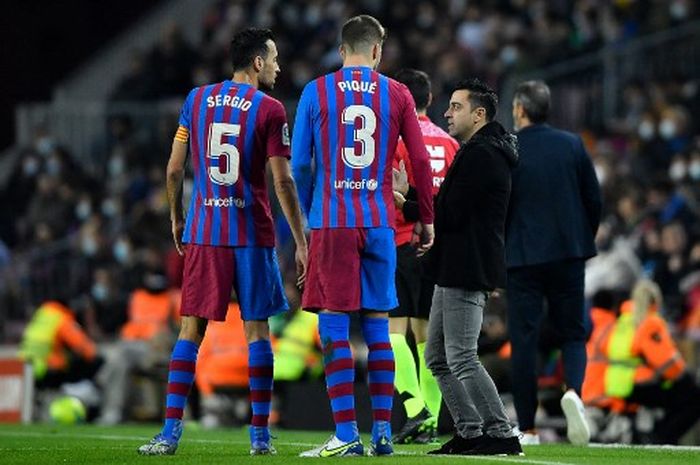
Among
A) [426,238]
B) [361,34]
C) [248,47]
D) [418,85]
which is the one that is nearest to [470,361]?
[426,238]

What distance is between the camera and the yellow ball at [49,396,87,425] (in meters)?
18.5

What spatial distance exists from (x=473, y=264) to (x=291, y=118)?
1310cm

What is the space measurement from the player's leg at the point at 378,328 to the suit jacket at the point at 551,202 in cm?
232

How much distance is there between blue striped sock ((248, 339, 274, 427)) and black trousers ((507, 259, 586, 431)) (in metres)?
2.27

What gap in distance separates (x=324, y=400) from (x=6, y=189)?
36.5ft

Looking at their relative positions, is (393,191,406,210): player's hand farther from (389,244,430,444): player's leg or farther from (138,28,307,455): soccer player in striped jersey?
(389,244,430,444): player's leg

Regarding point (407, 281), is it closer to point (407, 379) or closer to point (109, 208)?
→ point (407, 379)

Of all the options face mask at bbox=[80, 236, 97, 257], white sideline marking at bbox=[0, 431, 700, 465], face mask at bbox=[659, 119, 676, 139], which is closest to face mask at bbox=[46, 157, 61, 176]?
face mask at bbox=[80, 236, 97, 257]

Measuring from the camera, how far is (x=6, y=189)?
25.8 metres

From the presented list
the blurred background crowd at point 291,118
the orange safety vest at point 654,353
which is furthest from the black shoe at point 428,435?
the blurred background crowd at point 291,118

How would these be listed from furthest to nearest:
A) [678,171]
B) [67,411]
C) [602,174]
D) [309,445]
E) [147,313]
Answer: [147,313] < [602,174] < [678,171] < [67,411] < [309,445]

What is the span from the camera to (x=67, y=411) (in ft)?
61.2

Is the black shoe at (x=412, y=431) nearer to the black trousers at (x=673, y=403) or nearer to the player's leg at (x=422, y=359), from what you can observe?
the player's leg at (x=422, y=359)

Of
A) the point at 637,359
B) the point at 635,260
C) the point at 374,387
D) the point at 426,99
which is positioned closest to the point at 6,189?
the point at 635,260
